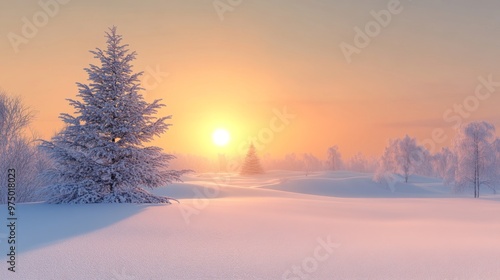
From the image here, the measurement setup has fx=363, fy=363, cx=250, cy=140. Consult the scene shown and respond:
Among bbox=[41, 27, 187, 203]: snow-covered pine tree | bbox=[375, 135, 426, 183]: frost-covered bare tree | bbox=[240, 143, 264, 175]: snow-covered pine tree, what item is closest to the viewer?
bbox=[41, 27, 187, 203]: snow-covered pine tree

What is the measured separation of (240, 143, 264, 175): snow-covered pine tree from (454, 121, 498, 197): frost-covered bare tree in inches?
1679

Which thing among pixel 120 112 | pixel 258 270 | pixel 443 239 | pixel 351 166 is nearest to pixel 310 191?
pixel 120 112

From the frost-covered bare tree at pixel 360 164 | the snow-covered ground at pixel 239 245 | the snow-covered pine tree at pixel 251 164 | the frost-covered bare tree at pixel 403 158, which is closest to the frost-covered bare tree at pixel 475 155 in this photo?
the frost-covered bare tree at pixel 403 158

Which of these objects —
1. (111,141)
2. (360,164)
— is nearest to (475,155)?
(111,141)

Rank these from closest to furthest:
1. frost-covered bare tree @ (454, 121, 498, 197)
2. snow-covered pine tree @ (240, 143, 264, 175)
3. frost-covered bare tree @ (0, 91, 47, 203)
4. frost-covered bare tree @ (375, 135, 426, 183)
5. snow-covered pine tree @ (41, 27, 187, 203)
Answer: snow-covered pine tree @ (41, 27, 187, 203) → frost-covered bare tree @ (0, 91, 47, 203) → frost-covered bare tree @ (454, 121, 498, 197) → frost-covered bare tree @ (375, 135, 426, 183) → snow-covered pine tree @ (240, 143, 264, 175)

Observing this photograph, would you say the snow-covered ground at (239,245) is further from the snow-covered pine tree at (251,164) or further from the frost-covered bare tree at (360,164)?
the frost-covered bare tree at (360,164)

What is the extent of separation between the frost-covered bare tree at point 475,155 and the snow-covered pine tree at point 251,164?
42654mm

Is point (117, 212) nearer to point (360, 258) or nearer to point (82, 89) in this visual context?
point (82, 89)

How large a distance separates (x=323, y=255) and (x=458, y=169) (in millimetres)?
33319

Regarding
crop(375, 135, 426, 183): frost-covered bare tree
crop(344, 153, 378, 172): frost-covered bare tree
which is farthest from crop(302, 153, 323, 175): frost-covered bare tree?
crop(375, 135, 426, 183): frost-covered bare tree

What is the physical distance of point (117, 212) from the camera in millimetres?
11086

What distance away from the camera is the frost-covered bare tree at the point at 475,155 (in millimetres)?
32688

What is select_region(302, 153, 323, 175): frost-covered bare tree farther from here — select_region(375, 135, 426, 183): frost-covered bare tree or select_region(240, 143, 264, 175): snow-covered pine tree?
select_region(375, 135, 426, 183): frost-covered bare tree

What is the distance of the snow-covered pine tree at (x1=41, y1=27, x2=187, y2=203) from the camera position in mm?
14219
